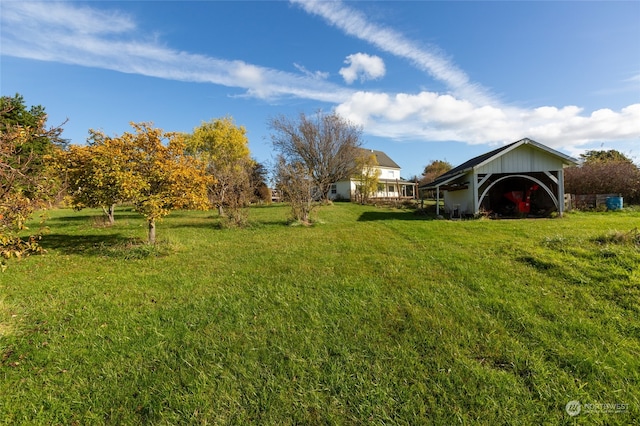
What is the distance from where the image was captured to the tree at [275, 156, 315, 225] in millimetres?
13594

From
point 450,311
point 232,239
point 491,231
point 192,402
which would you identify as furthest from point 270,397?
point 491,231

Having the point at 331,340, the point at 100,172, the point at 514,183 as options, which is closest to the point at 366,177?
the point at 514,183

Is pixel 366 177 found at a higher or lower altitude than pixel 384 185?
higher

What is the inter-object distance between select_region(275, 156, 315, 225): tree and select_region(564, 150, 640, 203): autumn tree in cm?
1888

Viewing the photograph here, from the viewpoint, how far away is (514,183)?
57.5 feet

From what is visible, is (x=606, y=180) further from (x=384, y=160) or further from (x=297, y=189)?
(x=384, y=160)

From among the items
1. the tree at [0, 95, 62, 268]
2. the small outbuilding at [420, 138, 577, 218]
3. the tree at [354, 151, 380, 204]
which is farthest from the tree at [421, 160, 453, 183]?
the tree at [0, 95, 62, 268]

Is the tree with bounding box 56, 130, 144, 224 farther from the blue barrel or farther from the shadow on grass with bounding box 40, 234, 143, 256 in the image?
the blue barrel

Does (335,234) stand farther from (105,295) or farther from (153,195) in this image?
(105,295)

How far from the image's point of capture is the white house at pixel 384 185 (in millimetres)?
37844

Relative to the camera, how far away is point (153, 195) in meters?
7.81

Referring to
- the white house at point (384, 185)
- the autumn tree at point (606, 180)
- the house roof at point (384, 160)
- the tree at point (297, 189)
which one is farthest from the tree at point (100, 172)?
the house roof at point (384, 160)

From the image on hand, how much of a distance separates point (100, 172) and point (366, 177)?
2588 centimetres

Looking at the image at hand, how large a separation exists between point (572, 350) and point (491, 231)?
756 cm
